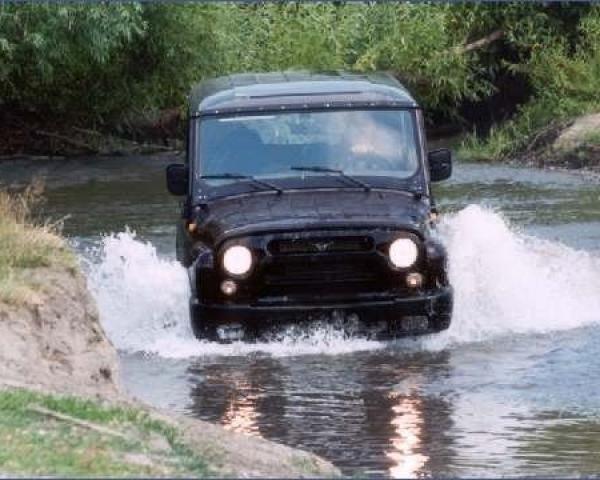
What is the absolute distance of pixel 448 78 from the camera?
31172 mm

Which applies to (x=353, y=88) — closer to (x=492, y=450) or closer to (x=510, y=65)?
(x=492, y=450)

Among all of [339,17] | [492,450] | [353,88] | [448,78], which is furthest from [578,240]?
[339,17]

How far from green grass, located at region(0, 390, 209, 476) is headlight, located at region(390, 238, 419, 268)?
3.69 m

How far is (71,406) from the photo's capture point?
26.9 ft

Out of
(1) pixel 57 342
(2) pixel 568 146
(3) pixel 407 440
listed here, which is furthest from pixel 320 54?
(3) pixel 407 440

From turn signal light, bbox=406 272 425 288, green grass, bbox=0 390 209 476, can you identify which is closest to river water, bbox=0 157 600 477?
turn signal light, bbox=406 272 425 288

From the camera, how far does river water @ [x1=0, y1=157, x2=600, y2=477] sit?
31.9 ft

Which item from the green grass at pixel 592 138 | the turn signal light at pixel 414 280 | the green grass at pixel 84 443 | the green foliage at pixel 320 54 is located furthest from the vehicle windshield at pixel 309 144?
the green grass at pixel 592 138

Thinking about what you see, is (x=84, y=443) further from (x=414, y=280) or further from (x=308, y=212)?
(x=414, y=280)

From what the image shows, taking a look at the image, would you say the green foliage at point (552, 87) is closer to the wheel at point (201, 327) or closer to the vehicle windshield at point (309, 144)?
the vehicle windshield at point (309, 144)

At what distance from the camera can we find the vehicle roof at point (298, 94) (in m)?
13.2

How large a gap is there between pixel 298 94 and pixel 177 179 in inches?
47.3

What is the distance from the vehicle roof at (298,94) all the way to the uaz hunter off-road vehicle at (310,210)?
0.05 ft

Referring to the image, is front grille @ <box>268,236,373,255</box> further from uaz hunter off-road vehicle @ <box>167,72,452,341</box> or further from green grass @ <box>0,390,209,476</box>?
green grass @ <box>0,390,209,476</box>
